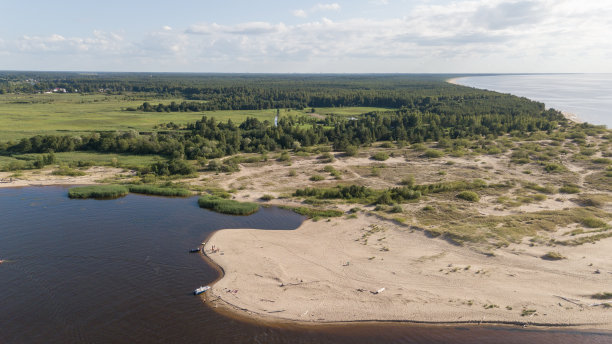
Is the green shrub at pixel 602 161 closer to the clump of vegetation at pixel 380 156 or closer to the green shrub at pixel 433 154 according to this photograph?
the green shrub at pixel 433 154

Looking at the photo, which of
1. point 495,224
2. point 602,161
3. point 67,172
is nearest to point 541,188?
point 495,224

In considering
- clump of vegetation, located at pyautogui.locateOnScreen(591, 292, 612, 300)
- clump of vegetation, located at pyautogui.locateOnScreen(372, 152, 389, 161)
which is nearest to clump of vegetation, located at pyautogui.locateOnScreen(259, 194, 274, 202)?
clump of vegetation, located at pyautogui.locateOnScreen(372, 152, 389, 161)

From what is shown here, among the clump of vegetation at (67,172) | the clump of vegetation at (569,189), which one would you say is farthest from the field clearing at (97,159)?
the clump of vegetation at (569,189)

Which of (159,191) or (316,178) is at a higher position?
(316,178)

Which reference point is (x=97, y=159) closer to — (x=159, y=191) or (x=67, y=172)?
(x=67, y=172)

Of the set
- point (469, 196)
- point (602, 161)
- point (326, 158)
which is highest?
point (602, 161)

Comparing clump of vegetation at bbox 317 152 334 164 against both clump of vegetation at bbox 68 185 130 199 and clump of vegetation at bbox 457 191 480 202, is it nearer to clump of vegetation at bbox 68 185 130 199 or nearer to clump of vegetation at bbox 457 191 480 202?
clump of vegetation at bbox 457 191 480 202

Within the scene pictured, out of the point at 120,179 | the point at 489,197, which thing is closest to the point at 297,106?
the point at 120,179
